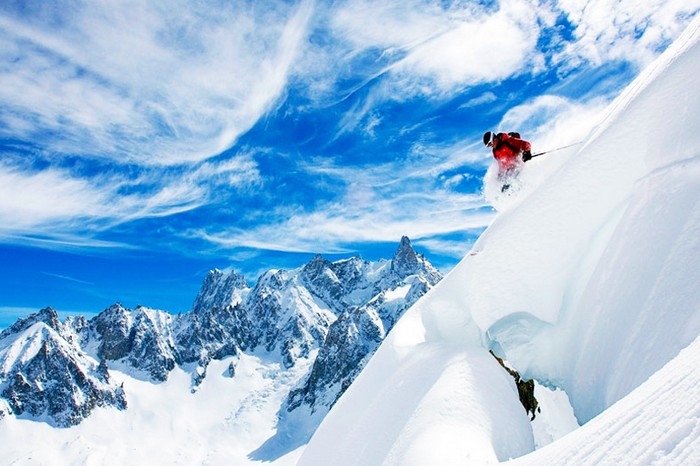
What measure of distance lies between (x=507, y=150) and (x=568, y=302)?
289 inches

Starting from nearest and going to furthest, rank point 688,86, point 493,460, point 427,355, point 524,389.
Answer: point 493,460 < point 688,86 < point 427,355 < point 524,389

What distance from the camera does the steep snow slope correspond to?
5.78 m

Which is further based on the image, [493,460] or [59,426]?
[59,426]

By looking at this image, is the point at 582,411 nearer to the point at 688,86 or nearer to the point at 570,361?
the point at 570,361

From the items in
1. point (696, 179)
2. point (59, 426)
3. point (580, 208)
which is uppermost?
point (59, 426)

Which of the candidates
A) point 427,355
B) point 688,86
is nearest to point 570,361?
point 427,355

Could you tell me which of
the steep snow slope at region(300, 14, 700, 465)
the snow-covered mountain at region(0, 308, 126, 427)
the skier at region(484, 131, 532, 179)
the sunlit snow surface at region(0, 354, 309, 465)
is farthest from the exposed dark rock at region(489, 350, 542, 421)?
the snow-covered mountain at region(0, 308, 126, 427)

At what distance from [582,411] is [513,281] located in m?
2.50

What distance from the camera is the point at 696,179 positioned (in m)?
6.11

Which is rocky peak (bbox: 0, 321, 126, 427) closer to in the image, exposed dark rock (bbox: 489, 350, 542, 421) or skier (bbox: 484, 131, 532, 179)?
skier (bbox: 484, 131, 532, 179)

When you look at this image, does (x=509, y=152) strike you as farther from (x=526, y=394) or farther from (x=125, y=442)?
(x=125, y=442)

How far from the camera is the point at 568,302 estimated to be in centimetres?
827

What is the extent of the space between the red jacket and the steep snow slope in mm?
5471

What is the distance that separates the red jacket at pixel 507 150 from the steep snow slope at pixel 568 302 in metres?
5.47
